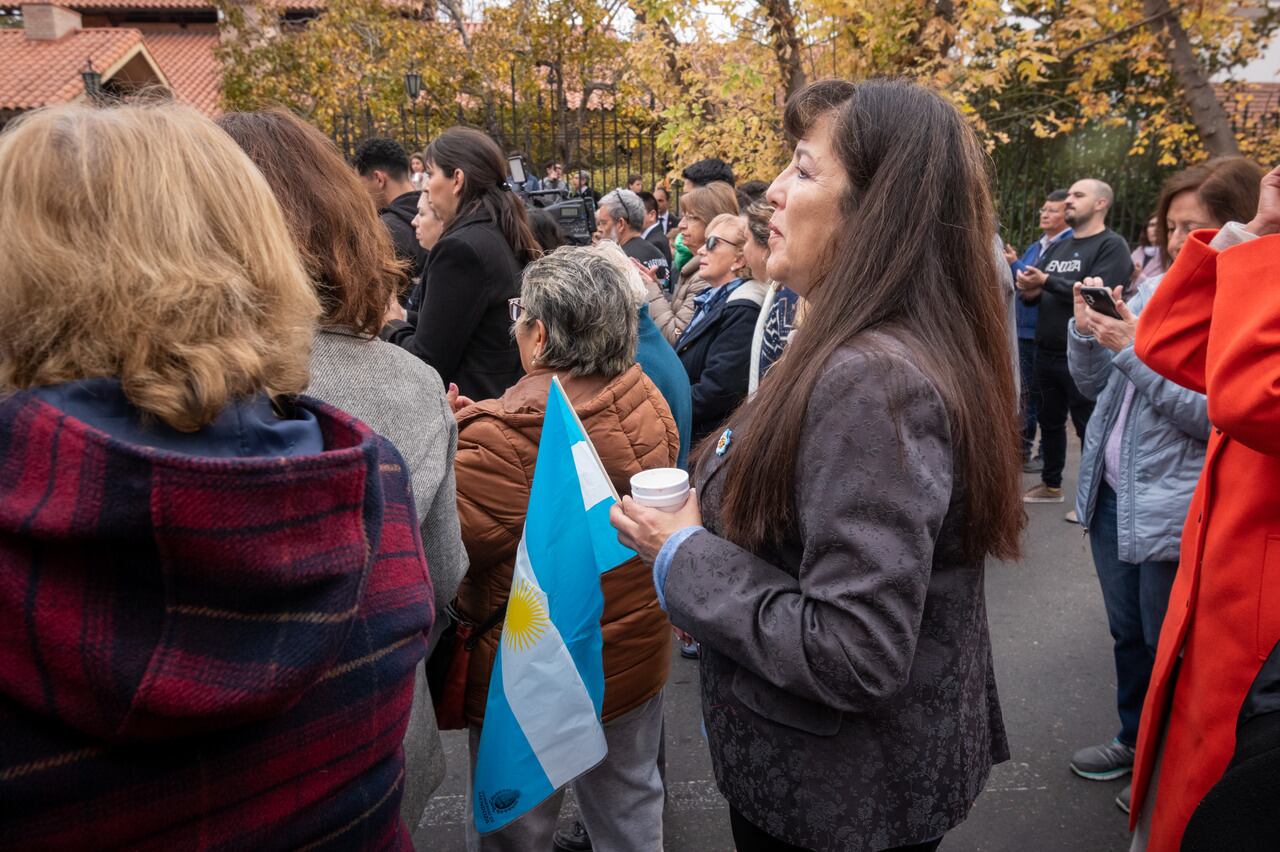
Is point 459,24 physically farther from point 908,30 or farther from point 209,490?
point 209,490

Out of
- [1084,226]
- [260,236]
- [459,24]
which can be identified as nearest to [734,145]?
[1084,226]

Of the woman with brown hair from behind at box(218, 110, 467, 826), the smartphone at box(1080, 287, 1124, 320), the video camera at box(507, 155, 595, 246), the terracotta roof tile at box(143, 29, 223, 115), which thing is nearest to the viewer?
the woman with brown hair from behind at box(218, 110, 467, 826)

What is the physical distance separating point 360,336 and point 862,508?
982mm

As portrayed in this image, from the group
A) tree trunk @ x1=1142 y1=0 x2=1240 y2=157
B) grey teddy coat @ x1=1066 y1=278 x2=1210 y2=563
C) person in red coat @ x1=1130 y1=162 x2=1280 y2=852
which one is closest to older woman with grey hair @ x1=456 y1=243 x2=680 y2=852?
person in red coat @ x1=1130 y1=162 x2=1280 y2=852

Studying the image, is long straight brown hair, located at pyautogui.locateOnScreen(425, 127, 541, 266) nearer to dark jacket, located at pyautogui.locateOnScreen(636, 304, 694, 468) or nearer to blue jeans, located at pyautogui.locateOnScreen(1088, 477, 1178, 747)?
dark jacket, located at pyautogui.locateOnScreen(636, 304, 694, 468)

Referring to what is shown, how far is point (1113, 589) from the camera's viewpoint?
2.94 metres

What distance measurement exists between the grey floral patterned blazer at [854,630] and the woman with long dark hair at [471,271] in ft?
6.65

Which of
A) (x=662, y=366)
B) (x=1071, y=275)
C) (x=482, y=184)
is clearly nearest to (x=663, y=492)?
(x=662, y=366)

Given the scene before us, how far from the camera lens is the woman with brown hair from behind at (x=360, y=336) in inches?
63.9

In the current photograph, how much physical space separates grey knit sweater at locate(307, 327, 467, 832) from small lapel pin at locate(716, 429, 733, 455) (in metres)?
0.55

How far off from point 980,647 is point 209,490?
1305 mm

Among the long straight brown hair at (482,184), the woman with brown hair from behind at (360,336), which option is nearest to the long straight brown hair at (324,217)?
the woman with brown hair from behind at (360,336)

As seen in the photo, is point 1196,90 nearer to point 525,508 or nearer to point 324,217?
point 525,508

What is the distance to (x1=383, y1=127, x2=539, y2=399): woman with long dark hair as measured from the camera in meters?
3.38
